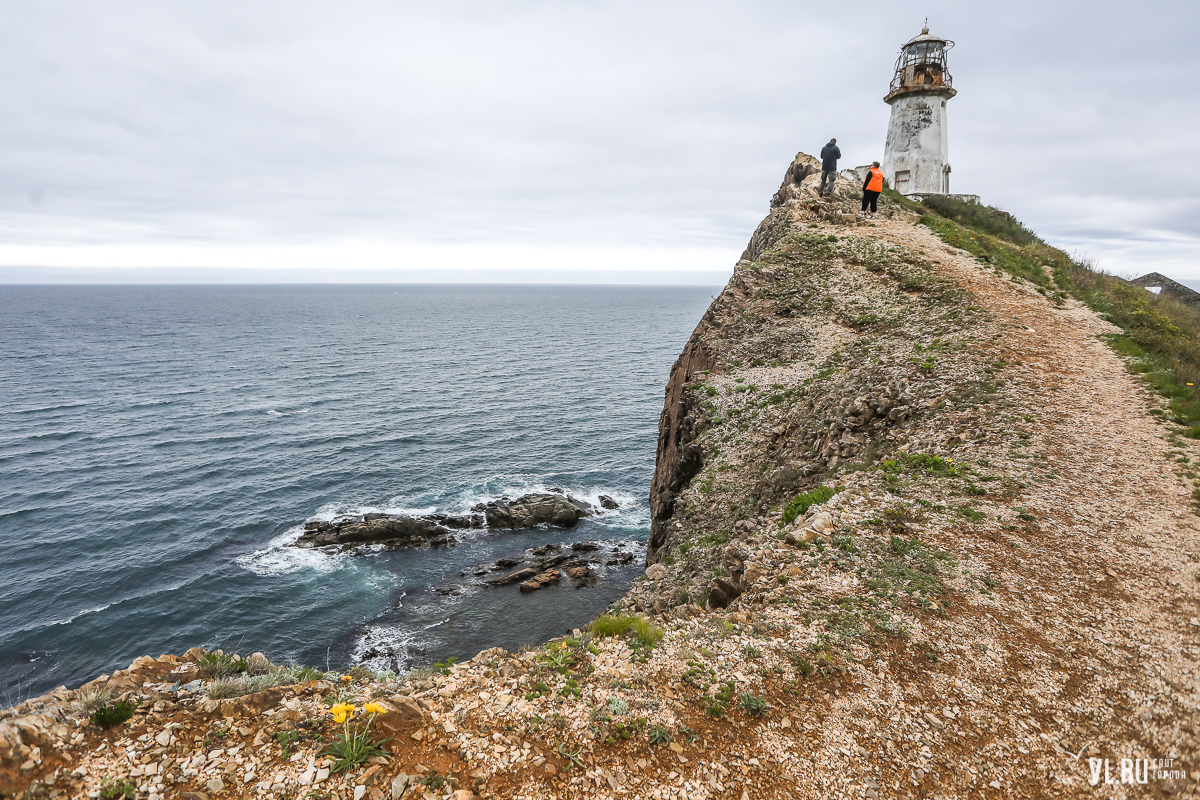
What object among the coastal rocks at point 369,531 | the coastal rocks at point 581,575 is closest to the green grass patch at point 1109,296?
the coastal rocks at point 581,575

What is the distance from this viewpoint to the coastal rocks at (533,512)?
140ft

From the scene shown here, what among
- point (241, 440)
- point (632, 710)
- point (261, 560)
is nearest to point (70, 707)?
point (632, 710)

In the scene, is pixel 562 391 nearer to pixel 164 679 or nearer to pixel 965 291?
pixel 965 291

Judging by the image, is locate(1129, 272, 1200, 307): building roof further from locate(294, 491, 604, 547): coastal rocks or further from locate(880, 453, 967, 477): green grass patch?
locate(294, 491, 604, 547): coastal rocks

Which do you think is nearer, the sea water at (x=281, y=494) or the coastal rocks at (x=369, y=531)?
the sea water at (x=281, y=494)

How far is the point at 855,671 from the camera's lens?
9586 millimetres

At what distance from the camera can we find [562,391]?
3152 inches

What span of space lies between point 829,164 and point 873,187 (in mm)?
3003

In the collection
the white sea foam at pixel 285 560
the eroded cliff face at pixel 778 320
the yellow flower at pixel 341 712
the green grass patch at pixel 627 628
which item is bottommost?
the white sea foam at pixel 285 560

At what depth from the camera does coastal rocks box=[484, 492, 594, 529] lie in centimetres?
4281

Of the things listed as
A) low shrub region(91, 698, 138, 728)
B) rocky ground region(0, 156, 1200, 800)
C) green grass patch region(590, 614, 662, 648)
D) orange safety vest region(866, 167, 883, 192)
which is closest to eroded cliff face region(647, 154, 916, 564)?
orange safety vest region(866, 167, 883, 192)

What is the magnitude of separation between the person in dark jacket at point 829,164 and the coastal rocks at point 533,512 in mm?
28707

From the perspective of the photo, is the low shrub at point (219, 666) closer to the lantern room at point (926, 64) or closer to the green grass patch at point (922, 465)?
the green grass patch at point (922, 465)

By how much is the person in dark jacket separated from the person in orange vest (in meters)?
2.17
